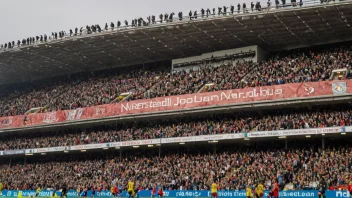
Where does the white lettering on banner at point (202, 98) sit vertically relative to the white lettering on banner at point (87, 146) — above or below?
above

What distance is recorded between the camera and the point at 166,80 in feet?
188

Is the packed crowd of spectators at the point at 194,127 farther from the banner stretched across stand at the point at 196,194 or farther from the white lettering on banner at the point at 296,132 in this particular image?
the banner stretched across stand at the point at 196,194

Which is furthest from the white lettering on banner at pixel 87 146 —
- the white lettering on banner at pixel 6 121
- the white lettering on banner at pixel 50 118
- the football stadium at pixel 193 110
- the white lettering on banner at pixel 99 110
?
the white lettering on banner at pixel 6 121

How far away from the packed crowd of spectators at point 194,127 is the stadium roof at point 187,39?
9395 mm

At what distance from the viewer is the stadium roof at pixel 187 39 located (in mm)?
47375

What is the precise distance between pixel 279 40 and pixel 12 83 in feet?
157

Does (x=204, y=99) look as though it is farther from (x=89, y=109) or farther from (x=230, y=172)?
(x=89, y=109)

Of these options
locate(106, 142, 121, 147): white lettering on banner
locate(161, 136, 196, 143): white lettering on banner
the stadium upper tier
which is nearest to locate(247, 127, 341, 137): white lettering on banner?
the stadium upper tier

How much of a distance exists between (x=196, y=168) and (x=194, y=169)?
0.21 meters

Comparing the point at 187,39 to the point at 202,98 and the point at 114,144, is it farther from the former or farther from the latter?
the point at 114,144

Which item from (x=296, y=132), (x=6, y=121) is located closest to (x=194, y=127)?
(x=296, y=132)

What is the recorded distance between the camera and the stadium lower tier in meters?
37.1

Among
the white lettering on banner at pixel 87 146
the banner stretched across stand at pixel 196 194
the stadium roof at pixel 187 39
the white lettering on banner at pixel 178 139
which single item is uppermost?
the stadium roof at pixel 187 39

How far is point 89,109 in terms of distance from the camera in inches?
2229
